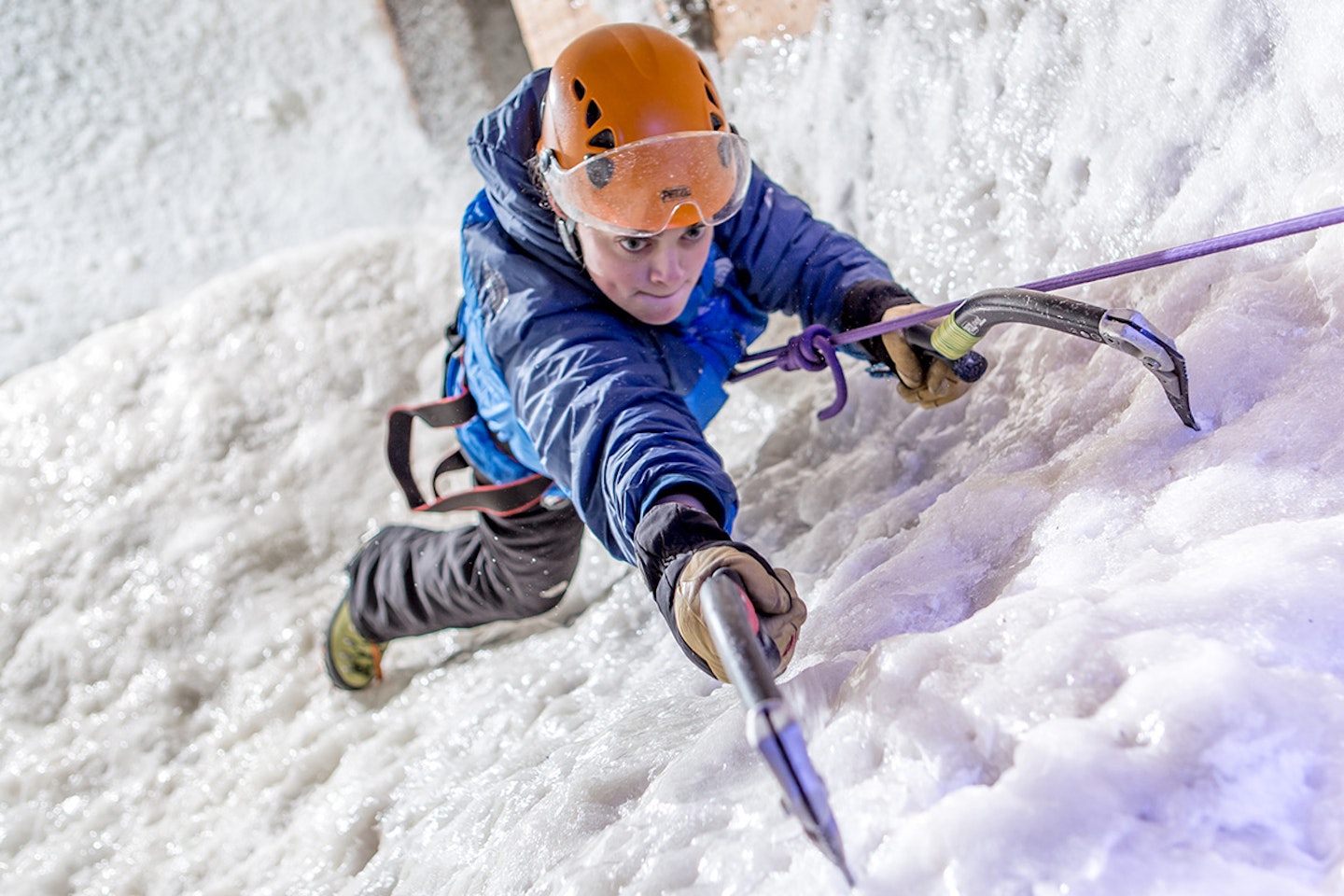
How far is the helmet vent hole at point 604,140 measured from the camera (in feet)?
4.30

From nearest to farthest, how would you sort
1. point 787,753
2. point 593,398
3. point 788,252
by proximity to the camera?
point 787,753
point 593,398
point 788,252

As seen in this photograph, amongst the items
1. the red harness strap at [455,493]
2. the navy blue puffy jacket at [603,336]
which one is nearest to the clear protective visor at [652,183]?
the navy blue puffy jacket at [603,336]

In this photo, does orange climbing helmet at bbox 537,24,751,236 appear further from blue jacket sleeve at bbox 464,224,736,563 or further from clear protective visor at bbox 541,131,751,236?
blue jacket sleeve at bbox 464,224,736,563

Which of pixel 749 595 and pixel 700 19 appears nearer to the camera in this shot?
pixel 749 595

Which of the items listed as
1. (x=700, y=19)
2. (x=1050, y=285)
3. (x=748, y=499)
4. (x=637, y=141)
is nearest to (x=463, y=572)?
(x=748, y=499)

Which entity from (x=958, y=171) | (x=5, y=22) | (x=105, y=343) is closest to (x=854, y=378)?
(x=958, y=171)

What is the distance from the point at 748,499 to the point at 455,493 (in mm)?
613

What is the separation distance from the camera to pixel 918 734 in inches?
31.8

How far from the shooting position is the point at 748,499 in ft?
6.63

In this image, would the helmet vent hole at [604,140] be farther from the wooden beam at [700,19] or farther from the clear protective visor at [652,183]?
the wooden beam at [700,19]

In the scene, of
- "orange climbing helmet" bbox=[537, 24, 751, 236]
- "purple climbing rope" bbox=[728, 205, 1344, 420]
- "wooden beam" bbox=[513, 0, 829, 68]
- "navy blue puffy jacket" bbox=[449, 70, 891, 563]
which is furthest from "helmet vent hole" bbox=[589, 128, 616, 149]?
"wooden beam" bbox=[513, 0, 829, 68]

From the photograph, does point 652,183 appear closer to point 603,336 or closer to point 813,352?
point 603,336

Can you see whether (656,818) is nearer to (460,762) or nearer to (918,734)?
(918,734)

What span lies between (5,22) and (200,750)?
234cm
